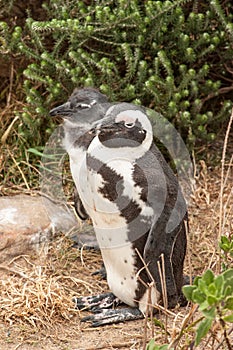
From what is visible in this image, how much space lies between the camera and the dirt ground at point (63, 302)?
2.80m

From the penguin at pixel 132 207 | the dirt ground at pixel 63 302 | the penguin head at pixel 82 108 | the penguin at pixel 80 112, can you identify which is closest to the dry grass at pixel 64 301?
the dirt ground at pixel 63 302

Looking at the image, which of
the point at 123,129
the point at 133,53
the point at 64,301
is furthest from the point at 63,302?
the point at 133,53

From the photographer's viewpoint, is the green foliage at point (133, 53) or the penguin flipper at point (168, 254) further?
the green foliage at point (133, 53)

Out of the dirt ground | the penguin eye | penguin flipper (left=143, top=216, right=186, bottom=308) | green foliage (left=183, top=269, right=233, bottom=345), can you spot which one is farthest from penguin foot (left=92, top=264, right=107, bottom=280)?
green foliage (left=183, top=269, right=233, bottom=345)

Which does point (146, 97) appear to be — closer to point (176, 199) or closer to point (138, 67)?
point (138, 67)

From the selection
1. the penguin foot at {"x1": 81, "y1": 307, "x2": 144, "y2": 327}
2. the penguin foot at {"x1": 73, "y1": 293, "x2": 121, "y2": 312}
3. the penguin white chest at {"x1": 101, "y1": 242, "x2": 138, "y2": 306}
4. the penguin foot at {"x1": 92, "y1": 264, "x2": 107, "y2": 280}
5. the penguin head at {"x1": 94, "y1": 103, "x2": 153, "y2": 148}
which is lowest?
the penguin foot at {"x1": 92, "y1": 264, "x2": 107, "y2": 280}

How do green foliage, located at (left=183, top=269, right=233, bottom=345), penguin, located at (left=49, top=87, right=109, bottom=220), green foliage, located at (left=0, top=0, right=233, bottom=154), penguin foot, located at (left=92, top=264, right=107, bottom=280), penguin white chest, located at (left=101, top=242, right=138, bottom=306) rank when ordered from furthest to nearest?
green foliage, located at (left=0, top=0, right=233, bottom=154) → penguin foot, located at (left=92, top=264, right=107, bottom=280) → penguin, located at (left=49, top=87, right=109, bottom=220) → penguin white chest, located at (left=101, top=242, right=138, bottom=306) → green foliage, located at (left=183, top=269, right=233, bottom=345)

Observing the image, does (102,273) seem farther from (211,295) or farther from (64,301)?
(211,295)

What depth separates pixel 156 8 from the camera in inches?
151

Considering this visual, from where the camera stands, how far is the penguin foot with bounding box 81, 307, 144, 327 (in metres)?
2.99

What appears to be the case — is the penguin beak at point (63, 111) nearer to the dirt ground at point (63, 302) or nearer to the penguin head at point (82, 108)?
the penguin head at point (82, 108)

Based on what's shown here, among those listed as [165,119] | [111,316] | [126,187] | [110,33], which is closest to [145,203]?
[126,187]

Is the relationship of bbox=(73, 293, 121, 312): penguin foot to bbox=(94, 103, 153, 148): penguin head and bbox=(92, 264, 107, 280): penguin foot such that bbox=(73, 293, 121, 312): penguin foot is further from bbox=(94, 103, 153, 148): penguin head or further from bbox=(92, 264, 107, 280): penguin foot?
bbox=(94, 103, 153, 148): penguin head

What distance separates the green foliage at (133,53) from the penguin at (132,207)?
3.21ft
